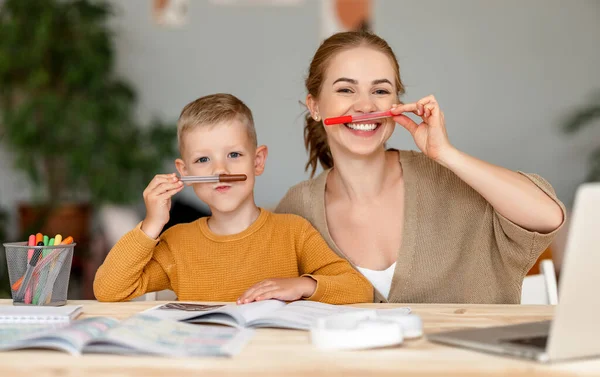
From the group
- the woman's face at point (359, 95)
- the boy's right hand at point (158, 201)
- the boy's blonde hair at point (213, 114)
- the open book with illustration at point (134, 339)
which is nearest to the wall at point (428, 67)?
the woman's face at point (359, 95)

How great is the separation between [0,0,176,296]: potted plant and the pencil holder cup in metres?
2.98

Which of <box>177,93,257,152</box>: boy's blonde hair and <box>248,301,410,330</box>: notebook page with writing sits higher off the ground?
<box>177,93,257,152</box>: boy's blonde hair

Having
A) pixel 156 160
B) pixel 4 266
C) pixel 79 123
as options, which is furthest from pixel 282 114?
pixel 4 266

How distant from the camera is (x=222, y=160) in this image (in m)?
1.73

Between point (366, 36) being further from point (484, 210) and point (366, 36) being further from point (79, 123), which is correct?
point (79, 123)

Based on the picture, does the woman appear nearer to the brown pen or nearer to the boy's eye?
the boy's eye

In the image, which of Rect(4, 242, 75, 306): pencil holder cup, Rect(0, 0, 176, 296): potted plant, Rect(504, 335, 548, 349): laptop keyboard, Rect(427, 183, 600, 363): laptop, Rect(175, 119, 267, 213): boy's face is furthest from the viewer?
Rect(0, 0, 176, 296): potted plant

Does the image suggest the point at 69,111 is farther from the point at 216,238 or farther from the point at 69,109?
the point at 216,238

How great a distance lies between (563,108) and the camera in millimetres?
5012

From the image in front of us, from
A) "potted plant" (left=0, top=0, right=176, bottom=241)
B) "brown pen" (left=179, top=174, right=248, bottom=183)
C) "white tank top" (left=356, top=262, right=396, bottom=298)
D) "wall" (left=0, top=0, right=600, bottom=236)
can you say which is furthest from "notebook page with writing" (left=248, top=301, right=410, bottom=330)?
"wall" (left=0, top=0, right=600, bottom=236)

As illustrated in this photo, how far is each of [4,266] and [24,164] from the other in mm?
599

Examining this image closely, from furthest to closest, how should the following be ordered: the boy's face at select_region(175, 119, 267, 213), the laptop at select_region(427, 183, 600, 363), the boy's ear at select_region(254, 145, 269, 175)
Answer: the boy's ear at select_region(254, 145, 269, 175), the boy's face at select_region(175, 119, 267, 213), the laptop at select_region(427, 183, 600, 363)

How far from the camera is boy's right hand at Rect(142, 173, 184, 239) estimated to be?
1645 mm

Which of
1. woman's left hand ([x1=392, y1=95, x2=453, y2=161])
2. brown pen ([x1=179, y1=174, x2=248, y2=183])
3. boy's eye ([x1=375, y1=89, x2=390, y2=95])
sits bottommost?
brown pen ([x1=179, y1=174, x2=248, y2=183])
